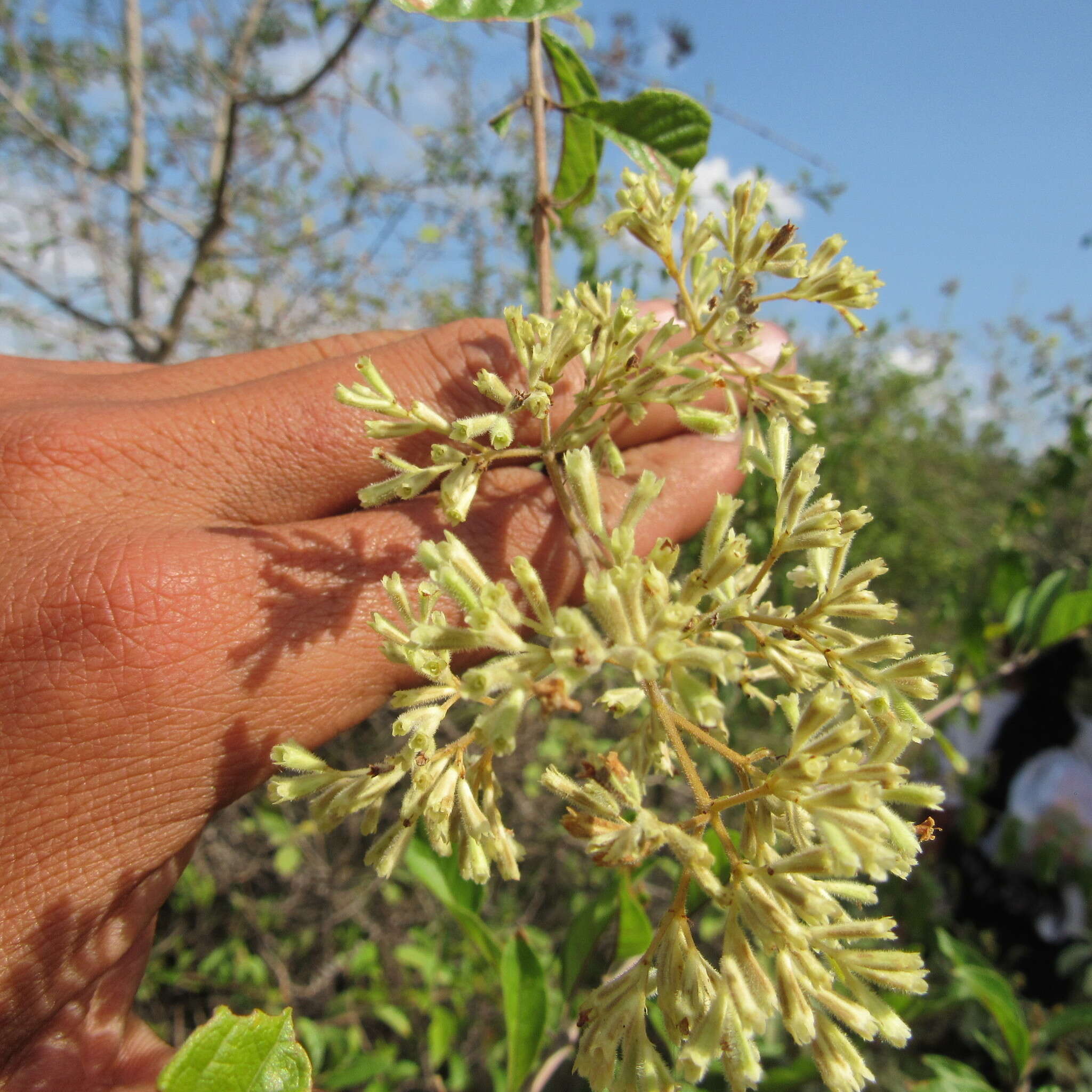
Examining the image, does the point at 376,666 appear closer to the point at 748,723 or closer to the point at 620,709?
the point at 620,709

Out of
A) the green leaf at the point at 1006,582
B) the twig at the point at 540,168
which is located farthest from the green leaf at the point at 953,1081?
the twig at the point at 540,168

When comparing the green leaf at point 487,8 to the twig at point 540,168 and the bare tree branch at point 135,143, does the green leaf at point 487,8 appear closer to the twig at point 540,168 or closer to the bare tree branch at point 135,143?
the twig at point 540,168

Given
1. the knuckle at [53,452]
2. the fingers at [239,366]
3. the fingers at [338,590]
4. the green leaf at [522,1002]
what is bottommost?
the green leaf at [522,1002]

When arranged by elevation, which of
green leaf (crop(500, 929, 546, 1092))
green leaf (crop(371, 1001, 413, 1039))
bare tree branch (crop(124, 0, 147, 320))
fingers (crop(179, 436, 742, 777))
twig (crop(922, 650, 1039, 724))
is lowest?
green leaf (crop(371, 1001, 413, 1039))

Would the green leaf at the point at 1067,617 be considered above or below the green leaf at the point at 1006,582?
below

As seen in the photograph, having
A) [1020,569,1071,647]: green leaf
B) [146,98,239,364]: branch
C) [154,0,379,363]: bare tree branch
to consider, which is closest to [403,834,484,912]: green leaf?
[1020,569,1071,647]: green leaf

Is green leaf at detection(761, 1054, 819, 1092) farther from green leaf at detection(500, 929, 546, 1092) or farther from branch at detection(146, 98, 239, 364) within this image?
branch at detection(146, 98, 239, 364)
